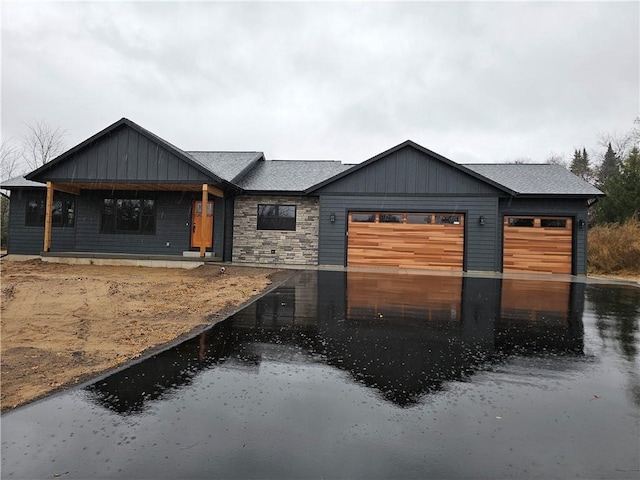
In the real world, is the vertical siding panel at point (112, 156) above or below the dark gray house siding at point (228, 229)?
above

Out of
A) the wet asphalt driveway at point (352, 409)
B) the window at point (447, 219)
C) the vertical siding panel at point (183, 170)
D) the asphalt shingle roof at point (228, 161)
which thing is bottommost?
the wet asphalt driveway at point (352, 409)

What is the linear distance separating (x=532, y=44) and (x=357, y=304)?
14.0 meters

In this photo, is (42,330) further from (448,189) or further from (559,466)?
(448,189)

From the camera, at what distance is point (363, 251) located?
14.3m

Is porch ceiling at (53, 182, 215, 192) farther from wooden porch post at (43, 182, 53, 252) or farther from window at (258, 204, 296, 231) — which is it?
window at (258, 204, 296, 231)

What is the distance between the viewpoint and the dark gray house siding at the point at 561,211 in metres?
13.8

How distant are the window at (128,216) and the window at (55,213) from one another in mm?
1513

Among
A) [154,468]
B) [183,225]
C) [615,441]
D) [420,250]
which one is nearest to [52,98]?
[183,225]

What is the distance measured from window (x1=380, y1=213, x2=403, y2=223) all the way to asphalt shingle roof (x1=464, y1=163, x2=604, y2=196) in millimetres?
4594

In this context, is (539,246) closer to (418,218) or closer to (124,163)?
(418,218)

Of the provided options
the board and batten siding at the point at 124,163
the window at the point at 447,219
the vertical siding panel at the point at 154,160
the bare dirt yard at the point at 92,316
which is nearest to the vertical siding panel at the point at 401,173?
the window at the point at 447,219

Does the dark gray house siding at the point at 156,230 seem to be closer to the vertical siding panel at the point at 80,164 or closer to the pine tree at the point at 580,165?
the vertical siding panel at the point at 80,164

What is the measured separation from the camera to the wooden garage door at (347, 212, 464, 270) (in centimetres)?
1390

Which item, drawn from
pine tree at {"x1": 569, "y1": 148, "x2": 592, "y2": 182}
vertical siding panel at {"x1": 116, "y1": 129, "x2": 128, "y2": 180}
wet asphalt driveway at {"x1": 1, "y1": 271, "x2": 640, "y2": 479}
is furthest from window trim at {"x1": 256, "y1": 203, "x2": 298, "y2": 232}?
pine tree at {"x1": 569, "y1": 148, "x2": 592, "y2": 182}
